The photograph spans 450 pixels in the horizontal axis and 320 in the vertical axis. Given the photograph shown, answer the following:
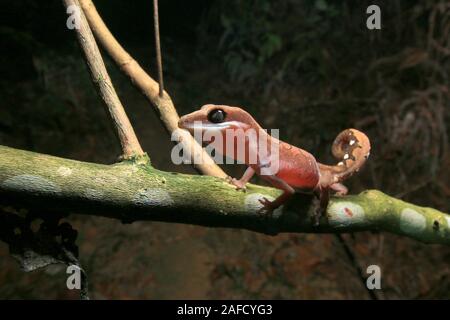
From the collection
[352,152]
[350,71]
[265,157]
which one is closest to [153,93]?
[265,157]

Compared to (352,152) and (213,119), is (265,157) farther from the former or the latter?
(352,152)

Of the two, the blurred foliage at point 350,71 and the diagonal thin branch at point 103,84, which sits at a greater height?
the blurred foliage at point 350,71

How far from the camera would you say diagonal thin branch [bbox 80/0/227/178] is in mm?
2258

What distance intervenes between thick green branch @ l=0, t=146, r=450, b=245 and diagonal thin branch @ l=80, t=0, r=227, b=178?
503 millimetres

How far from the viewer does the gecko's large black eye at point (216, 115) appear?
5.74 feet

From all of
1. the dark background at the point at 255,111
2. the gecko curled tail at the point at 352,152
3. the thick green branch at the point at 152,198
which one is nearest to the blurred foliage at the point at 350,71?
the dark background at the point at 255,111

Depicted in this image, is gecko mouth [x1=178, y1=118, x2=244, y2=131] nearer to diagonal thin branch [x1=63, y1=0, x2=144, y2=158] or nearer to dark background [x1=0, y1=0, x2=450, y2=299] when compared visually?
diagonal thin branch [x1=63, y1=0, x2=144, y2=158]

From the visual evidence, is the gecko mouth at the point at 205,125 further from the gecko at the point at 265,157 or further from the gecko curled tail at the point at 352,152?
the gecko curled tail at the point at 352,152

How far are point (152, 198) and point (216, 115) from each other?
43 centimetres

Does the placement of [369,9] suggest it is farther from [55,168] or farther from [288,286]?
[55,168]

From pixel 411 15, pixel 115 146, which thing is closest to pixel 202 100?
pixel 115 146

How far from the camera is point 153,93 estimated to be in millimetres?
2344

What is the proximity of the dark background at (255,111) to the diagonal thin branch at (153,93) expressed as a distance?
155 centimetres

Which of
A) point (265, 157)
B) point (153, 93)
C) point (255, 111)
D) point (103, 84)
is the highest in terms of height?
point (255, 111)
